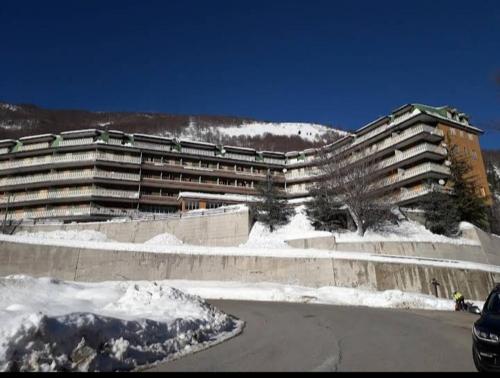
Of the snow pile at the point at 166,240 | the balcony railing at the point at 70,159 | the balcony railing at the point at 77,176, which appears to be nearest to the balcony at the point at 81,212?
the balcony railing at the point at 77,176

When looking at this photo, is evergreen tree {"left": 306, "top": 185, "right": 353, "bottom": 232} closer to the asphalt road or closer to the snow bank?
the snow bank

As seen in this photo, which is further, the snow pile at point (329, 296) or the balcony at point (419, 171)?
the balcony at point (419, 171)

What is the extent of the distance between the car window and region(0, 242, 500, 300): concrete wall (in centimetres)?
2177

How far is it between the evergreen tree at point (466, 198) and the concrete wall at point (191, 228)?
23.8 m

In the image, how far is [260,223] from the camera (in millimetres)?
43531

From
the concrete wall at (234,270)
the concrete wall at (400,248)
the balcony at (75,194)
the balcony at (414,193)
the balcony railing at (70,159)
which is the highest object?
the balcony railing at (70,159)

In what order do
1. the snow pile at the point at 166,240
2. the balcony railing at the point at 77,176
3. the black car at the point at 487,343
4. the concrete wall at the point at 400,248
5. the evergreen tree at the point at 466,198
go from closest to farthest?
the black car at the point at 487,343
the concrete wall at the point at 400,248
the snow pile at the point at 166,240
the evergreen tree at the point at 466,198
the balcony railing at the point at 77,176

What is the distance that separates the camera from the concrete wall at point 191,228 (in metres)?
42.8

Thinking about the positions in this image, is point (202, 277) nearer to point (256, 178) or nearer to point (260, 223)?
point (260, 223)

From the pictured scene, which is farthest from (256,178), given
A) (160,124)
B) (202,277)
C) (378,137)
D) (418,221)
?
(160,124)

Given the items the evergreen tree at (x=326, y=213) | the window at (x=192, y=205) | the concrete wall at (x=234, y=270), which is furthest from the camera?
the window at (x=192, y=205)

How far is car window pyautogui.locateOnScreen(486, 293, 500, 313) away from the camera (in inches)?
328

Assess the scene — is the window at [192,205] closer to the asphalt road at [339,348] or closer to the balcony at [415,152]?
the balcony at [415,152]

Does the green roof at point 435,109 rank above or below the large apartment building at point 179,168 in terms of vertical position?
above
